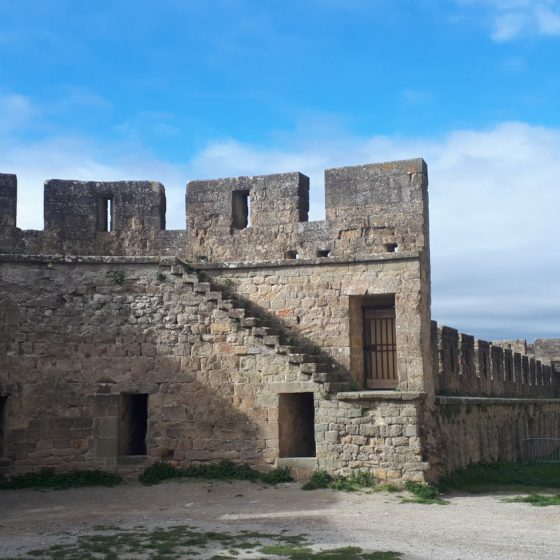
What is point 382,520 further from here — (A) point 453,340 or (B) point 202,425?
(A) point 453,340

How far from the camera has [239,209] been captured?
19000 mm

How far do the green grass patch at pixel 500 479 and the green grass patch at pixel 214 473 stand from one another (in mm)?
2999


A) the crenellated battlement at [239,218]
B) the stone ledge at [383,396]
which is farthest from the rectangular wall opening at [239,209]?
the stone ledge at [383,396]

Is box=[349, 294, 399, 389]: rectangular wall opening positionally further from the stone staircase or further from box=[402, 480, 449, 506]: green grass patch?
box=[402, 480, 449, 506]: green grass patch

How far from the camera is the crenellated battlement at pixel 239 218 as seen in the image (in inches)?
711

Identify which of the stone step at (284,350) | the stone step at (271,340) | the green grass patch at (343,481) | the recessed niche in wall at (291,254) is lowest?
the green grass patch at (343,481)

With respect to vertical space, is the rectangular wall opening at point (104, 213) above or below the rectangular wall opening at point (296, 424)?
above

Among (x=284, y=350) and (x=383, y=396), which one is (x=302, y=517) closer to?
(x=383, y=396)

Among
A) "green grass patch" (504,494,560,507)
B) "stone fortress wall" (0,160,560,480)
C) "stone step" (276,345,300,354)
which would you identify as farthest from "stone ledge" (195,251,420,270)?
"green grass patch" (504,494,560,507)

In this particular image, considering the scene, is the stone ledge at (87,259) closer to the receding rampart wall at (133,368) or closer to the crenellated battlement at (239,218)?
the receding rampart wall at (133,368)

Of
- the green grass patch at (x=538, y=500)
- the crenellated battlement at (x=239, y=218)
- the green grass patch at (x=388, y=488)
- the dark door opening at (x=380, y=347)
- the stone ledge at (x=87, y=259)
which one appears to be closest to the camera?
the green grass patch at (x=538, y=500)

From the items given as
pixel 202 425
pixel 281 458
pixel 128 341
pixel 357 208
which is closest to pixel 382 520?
pixel 281 458

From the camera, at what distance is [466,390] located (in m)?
20.5

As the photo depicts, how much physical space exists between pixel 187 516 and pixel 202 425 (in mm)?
3600
